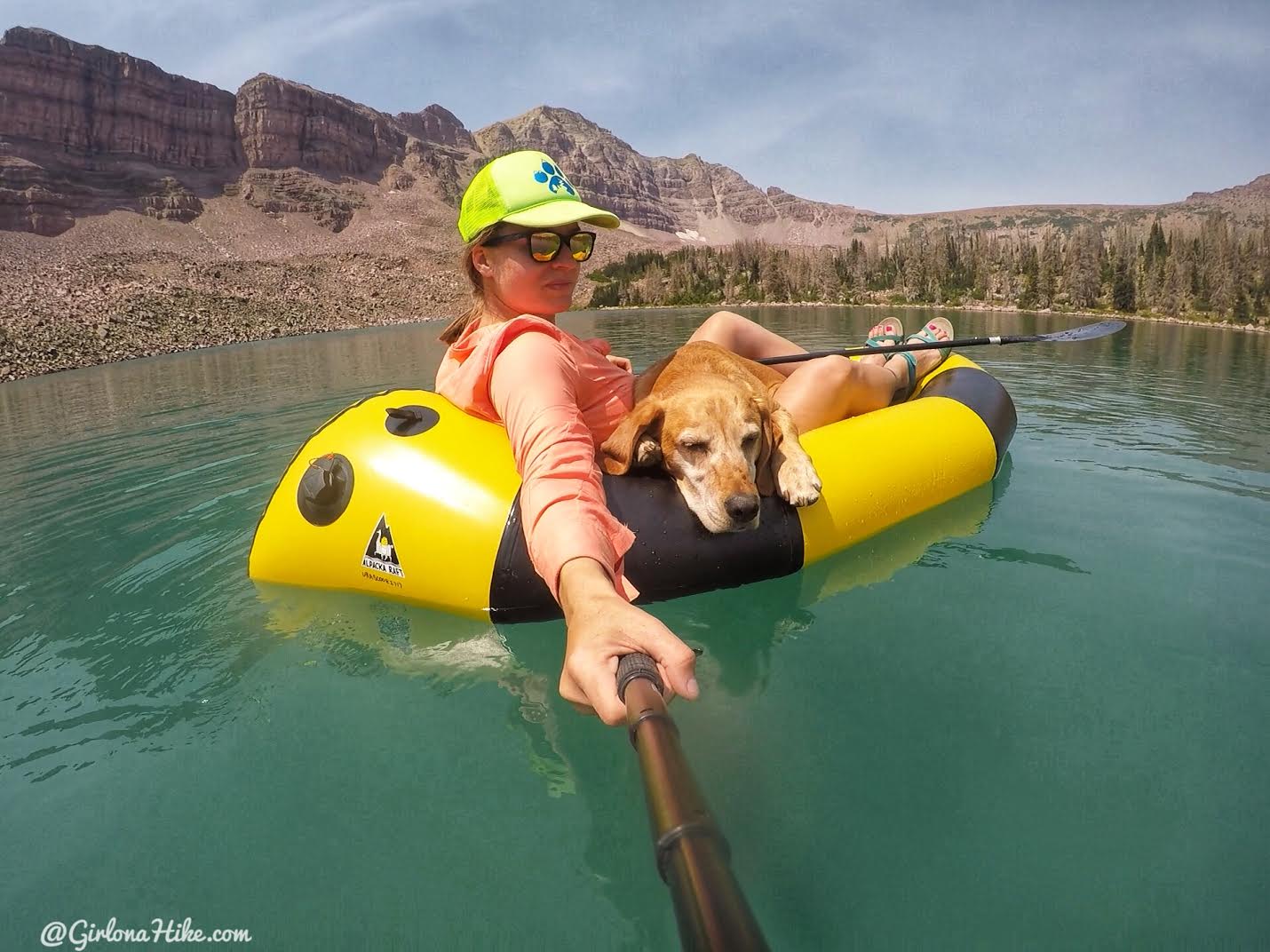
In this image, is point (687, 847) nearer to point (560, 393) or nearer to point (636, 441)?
point (560, 393)

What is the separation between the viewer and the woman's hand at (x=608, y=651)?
1510 mm

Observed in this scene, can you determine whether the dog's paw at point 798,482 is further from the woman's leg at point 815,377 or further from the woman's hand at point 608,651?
the woman's hand at point 608,651

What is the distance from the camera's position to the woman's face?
11.6 ft

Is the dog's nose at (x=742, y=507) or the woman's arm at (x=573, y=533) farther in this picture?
the dog's nose at (x=742, y=507)

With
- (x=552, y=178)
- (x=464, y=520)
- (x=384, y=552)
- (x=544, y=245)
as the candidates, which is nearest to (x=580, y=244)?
(x=544, y=245)

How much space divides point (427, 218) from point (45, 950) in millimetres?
186037

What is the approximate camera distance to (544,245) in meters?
3.49

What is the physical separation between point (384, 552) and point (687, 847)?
3.30m

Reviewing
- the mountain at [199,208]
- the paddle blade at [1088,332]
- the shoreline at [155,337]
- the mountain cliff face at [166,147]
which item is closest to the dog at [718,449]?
the paddle blade at [1088,332]

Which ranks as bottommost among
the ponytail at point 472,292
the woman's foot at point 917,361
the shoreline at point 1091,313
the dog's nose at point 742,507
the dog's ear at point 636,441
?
the dog's nose at point 742,507

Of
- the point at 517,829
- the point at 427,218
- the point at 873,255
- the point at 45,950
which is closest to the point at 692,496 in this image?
the point at 517,829

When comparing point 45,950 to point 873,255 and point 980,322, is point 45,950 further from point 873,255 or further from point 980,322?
point 873,255

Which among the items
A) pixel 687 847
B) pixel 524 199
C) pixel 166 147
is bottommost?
pixel 687 847

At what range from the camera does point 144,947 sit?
2.14 meters
